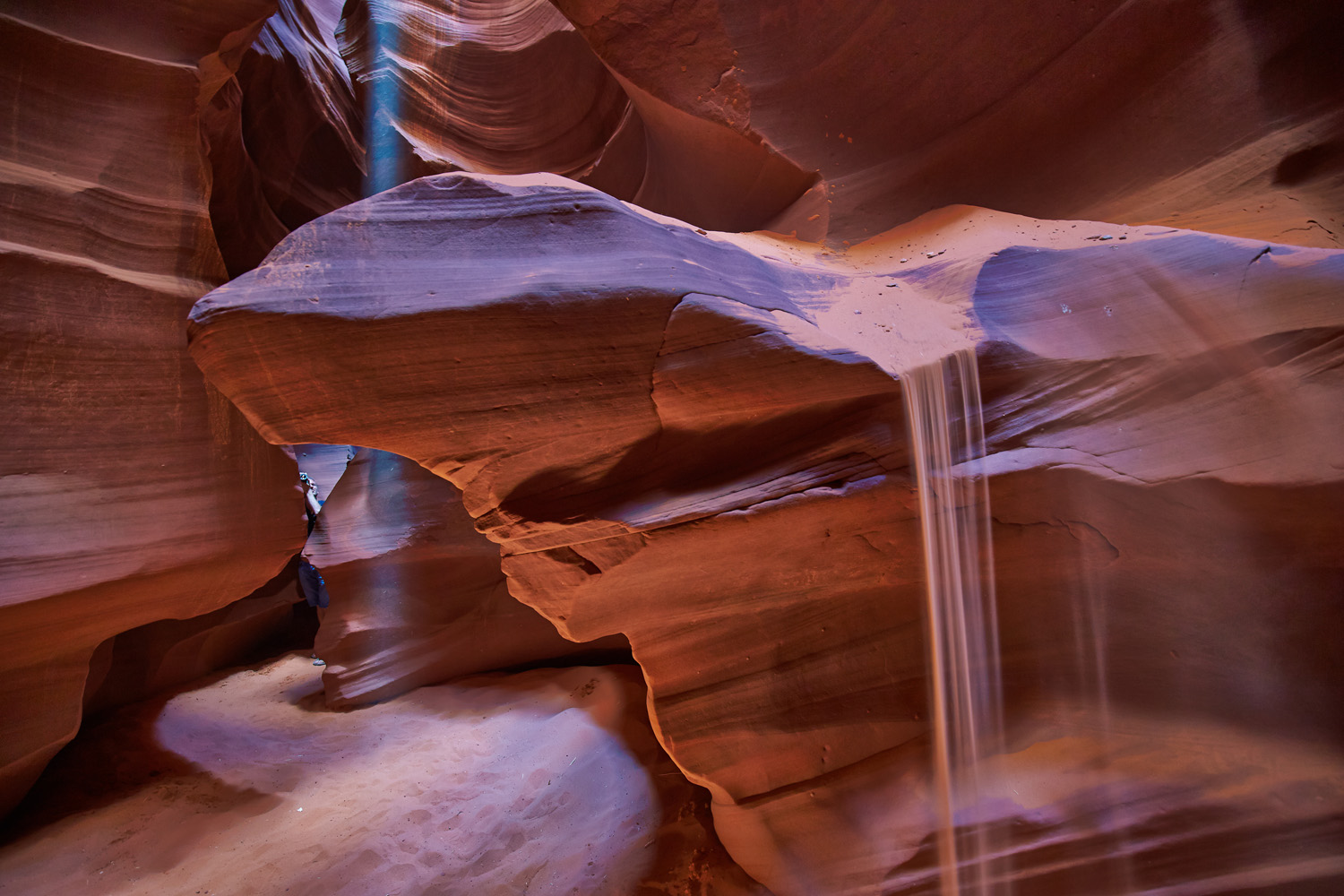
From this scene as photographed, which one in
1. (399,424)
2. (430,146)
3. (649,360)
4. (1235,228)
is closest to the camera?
(399,424)

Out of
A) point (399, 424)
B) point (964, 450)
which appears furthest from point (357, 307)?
point (964, 450)

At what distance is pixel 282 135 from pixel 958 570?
9.07 m

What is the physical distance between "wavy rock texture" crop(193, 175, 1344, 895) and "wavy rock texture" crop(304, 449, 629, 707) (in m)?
3.70

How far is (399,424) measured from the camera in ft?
8.39

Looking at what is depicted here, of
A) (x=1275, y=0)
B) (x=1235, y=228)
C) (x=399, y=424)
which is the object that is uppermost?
(x=1275, y=0)

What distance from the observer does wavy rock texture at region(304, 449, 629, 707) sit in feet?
21.8

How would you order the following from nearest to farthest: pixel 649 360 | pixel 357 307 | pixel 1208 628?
pixel 357 307, pixel 649 360, pixel 1208 628

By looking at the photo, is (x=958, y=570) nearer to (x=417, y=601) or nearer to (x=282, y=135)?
(x=417, y=601)

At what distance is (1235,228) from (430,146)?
7.91 meters

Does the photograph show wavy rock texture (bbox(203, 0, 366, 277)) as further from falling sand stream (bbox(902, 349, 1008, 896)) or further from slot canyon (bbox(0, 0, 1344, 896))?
falling sand stream (bbox(902, 349, 1008, 896))

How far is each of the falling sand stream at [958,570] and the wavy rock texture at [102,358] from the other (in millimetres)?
5023

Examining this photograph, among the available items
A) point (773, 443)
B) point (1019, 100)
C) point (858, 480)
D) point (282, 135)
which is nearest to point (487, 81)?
point (282, 135)

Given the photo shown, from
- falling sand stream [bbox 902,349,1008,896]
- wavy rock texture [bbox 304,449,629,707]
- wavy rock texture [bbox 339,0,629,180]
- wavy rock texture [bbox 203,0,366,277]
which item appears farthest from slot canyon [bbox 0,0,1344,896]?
wavy rock texture [bbox 339,0,629,180]

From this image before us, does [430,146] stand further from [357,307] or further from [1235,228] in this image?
[1235,228]
